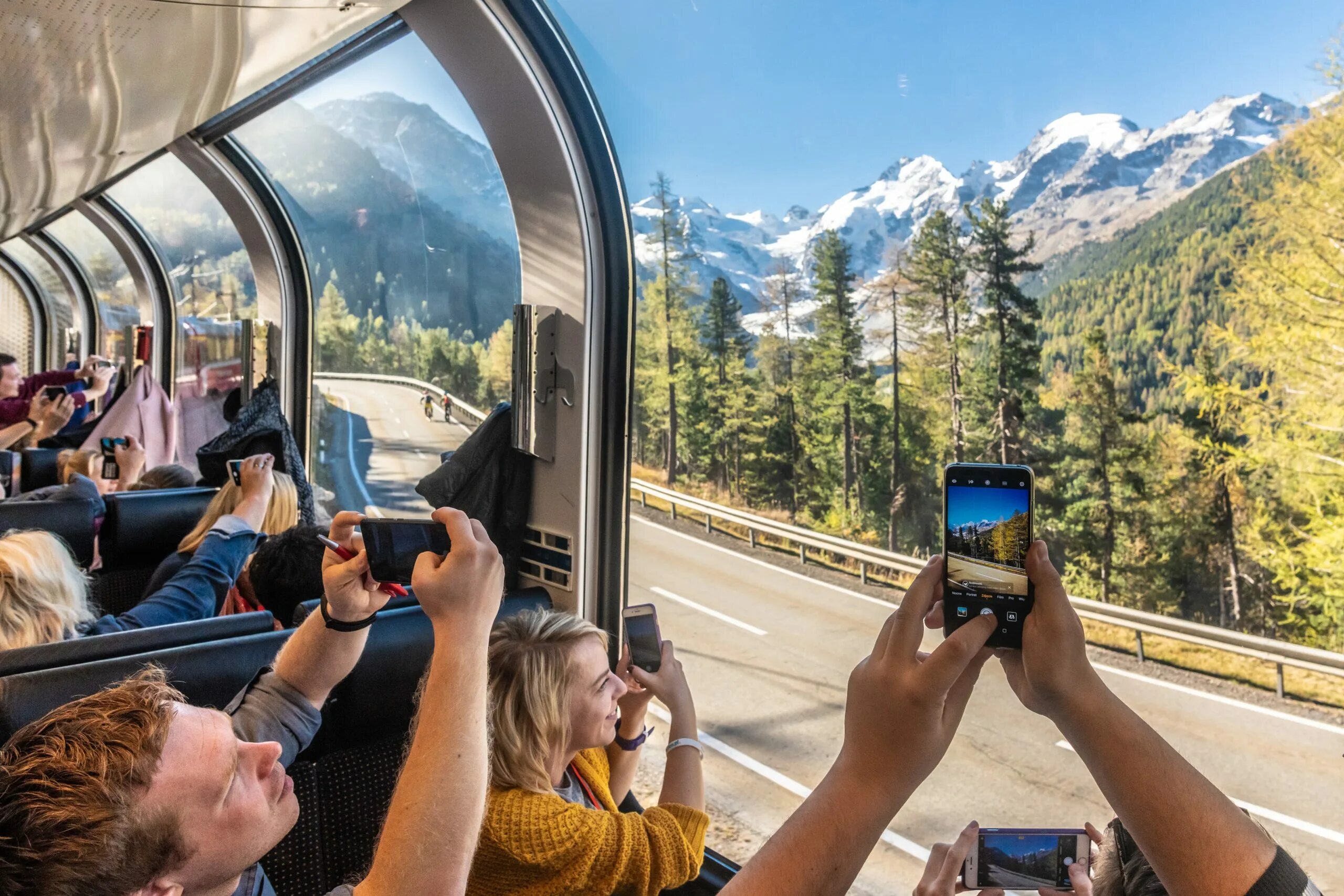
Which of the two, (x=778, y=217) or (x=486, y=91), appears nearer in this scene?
(x=778, y=217)

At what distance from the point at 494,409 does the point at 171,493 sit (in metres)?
1.73

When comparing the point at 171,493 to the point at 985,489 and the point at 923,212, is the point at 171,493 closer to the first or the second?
the point at 923,212

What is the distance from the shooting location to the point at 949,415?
1.99 m

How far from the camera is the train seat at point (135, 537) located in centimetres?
353

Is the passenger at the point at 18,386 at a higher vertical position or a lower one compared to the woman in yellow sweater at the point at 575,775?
higher

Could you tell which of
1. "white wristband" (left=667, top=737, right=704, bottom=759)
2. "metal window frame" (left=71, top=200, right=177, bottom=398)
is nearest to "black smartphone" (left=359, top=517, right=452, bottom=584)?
"white wristband" (left=667, top=737, right=704, bottom=759)

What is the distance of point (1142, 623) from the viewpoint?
1.65 m

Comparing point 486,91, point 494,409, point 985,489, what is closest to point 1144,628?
point 985,489

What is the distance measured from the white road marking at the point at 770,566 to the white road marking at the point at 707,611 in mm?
192

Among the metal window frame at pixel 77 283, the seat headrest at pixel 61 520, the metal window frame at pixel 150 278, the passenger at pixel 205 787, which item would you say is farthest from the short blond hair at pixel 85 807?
the metal window frame at pixel 77 283

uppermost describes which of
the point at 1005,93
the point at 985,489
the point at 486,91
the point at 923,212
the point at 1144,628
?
the point at 486,91

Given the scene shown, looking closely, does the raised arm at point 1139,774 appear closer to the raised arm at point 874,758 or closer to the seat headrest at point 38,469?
the raised arm at point 874,758

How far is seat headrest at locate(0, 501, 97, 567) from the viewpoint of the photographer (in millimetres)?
3260

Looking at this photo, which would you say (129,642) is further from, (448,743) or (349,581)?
(448,743)
